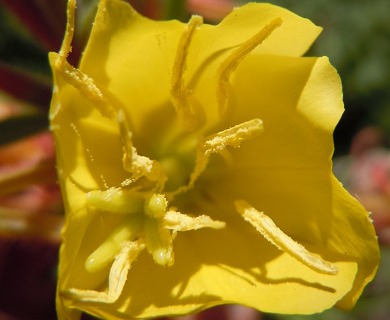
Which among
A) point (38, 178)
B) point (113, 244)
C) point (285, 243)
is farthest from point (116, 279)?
point (38, 178)

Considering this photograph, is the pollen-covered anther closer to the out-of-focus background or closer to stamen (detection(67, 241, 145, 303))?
stamen (detection(67, 241, 145, 303))

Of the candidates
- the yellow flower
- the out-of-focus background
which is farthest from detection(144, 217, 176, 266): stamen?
the out-of-focus background

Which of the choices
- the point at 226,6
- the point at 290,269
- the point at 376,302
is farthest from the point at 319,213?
the point at 376,302

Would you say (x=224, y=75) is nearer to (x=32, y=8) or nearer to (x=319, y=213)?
(x=319, y=213)

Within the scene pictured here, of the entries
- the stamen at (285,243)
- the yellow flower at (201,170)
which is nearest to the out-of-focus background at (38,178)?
the yellow flower at (201,170)

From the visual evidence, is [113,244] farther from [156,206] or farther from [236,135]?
[236,135]

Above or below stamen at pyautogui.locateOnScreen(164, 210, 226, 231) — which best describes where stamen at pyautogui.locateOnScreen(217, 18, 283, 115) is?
above
